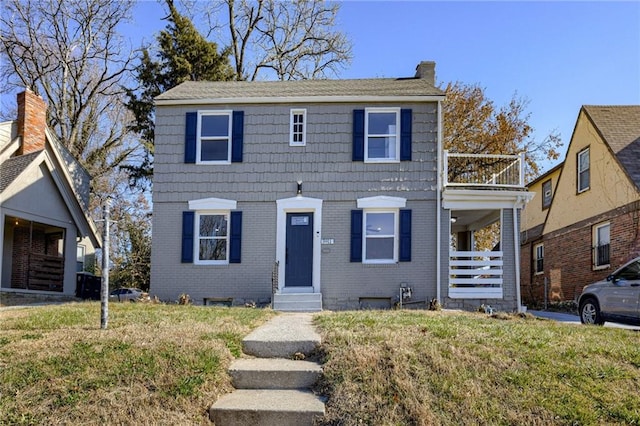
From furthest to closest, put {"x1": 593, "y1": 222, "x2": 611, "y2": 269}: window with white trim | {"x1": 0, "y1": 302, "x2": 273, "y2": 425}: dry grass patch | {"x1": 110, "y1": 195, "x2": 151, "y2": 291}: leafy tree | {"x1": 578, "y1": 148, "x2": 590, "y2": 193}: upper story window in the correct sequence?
{"x1": 110, "y1": 195, "x2": 151, "y2": 291}: leafy tree
{"x1": 578, "y1": 148, "x2": 590, "y2": 193}: upper story window
{"x1": 593, "y1": 222, "x2": 611, "y2": 269}: window with white trim
{"x1": 0, "y1": 302, "x2": 273, "y2": 425}: dry grass patch

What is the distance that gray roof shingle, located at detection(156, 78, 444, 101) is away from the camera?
14336mm

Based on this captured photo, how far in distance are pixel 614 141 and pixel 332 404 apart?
1456cm

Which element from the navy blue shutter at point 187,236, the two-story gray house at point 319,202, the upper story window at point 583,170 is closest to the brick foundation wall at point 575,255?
the upper story window at point 583,170

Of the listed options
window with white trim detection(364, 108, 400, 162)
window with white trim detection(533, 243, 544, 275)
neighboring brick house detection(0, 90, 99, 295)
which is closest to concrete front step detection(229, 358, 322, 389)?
window with white trim detection(364, 108, 400, 162)

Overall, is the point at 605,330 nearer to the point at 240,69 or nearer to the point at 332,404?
the point at 332,404

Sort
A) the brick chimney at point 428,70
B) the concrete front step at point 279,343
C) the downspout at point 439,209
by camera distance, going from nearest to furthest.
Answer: the concrete front step at point 279,343 → the downspout at point 439,209 → the brick chimney at point 428,70

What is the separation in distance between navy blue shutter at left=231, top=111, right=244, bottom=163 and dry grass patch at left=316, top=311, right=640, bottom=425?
7994 millimetres

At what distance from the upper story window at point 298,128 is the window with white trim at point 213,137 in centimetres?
162

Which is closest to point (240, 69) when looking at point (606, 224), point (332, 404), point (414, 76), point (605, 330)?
point (414, 76)

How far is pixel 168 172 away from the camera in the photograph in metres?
14.3

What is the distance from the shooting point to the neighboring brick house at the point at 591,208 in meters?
15.6

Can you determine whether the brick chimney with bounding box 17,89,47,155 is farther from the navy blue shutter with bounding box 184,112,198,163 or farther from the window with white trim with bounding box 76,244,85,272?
the navy blue shutter with bounding box 184,112,198,163

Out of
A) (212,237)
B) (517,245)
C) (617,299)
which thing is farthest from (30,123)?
(617,299)

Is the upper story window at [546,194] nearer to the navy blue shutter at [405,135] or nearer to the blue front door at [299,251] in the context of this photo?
the navy blue shutter at [405,135]
